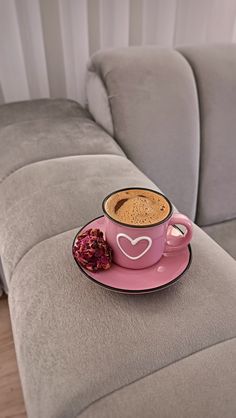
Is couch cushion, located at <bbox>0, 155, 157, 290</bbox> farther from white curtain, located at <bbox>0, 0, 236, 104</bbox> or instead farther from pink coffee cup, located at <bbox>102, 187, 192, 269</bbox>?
white curtain, located at <bbox>0, 0, 236, 104</bbox>

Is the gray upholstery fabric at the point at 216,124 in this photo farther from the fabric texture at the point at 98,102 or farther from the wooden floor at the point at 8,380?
the wooden floor at the point at 8,380

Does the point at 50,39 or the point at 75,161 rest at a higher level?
the point at 50,39

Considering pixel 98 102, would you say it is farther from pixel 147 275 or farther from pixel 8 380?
pixel 8 380

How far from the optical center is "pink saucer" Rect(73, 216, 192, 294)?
1.75 ft

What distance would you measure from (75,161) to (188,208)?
393mm

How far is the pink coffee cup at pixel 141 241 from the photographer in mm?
527

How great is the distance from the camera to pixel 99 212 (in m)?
0.69

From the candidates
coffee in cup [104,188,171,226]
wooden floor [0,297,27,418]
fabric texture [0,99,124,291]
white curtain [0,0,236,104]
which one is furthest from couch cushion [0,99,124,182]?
wooden floor [0,297,27,418]

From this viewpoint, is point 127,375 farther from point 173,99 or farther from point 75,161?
point 173,99

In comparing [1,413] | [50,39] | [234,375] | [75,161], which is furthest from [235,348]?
[50,39]

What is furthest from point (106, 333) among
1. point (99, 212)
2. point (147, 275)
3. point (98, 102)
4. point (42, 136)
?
point (98, 102)

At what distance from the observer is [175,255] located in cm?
59

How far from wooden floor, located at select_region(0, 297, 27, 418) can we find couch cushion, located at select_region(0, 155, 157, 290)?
1.72ft

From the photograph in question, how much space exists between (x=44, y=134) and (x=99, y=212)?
34 centimetres
